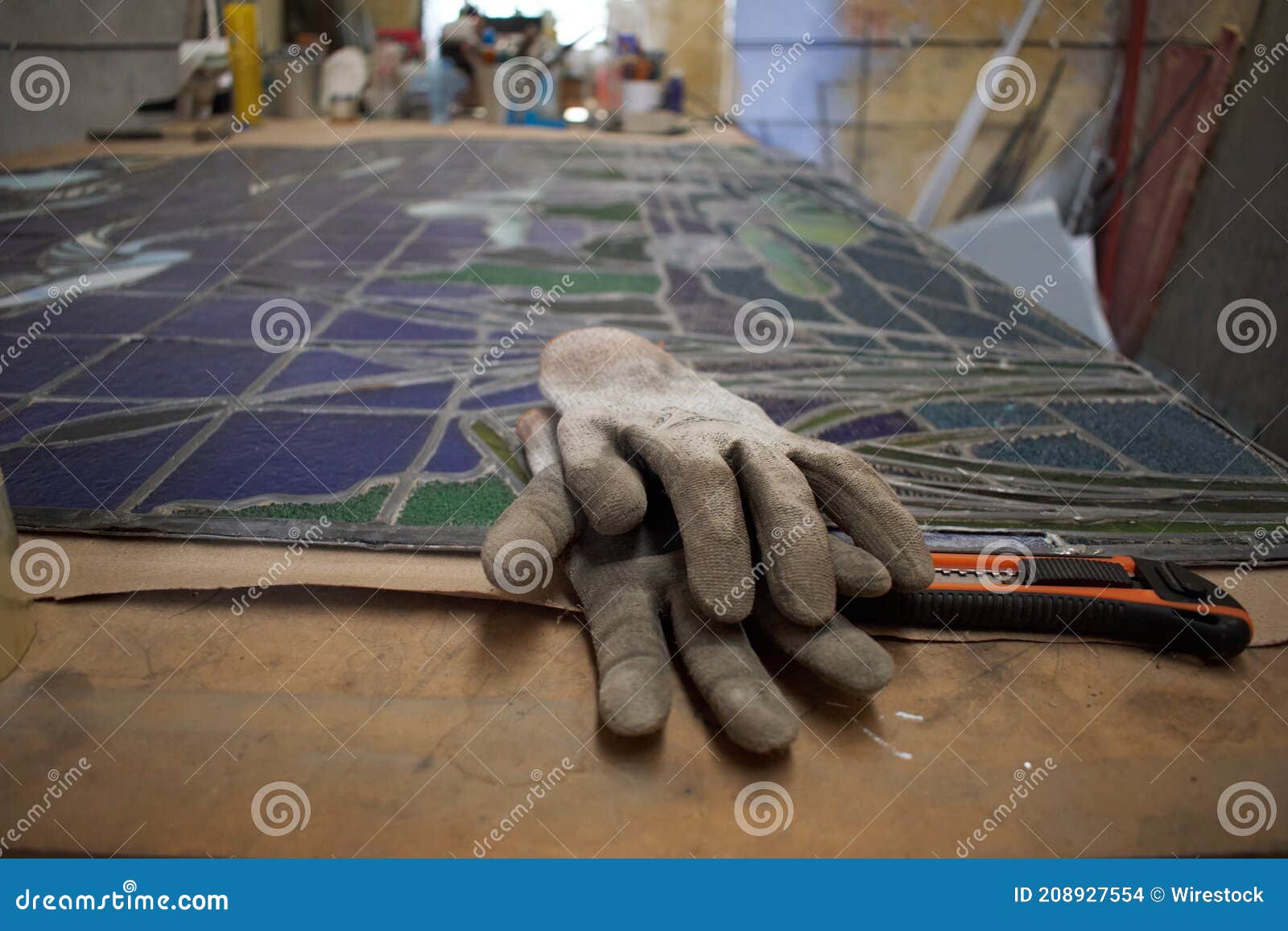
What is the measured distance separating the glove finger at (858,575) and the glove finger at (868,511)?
0.10 feet

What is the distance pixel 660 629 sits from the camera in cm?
122

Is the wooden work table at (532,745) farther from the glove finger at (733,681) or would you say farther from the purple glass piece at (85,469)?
the purple glass piece at (85,469)

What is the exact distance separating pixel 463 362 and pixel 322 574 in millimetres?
1040

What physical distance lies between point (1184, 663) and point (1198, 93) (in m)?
3.73

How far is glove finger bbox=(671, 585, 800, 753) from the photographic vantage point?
1051mm

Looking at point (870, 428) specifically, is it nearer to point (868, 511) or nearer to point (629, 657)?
point (868, 511)

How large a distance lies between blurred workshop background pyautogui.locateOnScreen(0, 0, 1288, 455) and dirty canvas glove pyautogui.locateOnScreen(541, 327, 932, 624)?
80.4 inches

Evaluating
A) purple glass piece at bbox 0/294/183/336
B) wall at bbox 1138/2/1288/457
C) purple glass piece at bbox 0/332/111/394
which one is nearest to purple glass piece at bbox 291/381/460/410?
purple glass piece at bbox 0/332/111/394

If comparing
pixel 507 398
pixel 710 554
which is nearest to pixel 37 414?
pixel 507 398

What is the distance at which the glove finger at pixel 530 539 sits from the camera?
1249 mm

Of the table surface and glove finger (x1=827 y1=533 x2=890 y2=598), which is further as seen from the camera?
glove finger (x1=827 y1=533 x2=890 y2=598)

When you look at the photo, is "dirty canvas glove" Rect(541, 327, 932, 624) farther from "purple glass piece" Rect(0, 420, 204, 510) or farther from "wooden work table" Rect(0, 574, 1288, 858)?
"purple glass piece" Rect(0, 420, 204, 510)

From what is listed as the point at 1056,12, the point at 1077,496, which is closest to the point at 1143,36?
the point at 1056,12

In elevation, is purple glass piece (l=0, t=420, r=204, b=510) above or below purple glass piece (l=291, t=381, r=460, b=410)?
below
